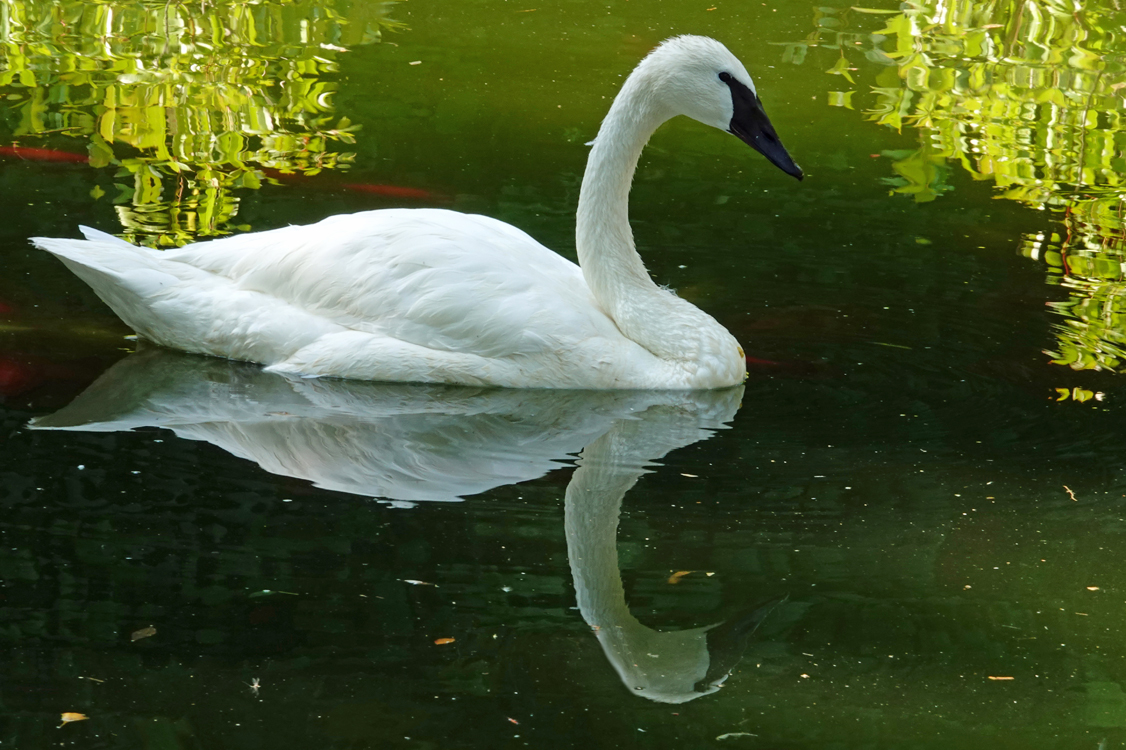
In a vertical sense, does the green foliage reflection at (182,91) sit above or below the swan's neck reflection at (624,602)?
above

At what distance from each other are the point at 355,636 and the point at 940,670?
6.08ft

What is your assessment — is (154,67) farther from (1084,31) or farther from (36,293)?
(1084,31)

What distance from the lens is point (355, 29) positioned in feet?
42.9

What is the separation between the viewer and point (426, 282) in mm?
6652

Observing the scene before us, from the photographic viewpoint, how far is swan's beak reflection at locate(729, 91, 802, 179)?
6.79 metres

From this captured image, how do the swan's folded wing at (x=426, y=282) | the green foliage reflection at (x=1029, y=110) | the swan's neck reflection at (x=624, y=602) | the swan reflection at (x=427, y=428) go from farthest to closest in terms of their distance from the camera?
1. the green foliage reflection at (x=1029, y=110)
2. the swan's folded wing at (x=426, y=282)
3. the swan reflection at (x=427, y=428)
4. the swan's neck reflection at (x=624, y=602)

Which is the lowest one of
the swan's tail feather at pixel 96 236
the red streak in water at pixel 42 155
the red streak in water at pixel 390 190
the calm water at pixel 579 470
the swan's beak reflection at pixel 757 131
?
the calm water at pixel 579 470

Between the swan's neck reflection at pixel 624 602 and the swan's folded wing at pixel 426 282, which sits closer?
the swan's neck reflection at pixel 624 602

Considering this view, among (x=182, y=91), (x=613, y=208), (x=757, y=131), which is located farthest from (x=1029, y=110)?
(x=182, y=91)

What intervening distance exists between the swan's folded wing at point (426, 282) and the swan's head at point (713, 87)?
100cm

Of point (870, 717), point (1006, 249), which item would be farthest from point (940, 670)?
point (1006, 249)

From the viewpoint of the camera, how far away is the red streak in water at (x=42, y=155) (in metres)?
9.16

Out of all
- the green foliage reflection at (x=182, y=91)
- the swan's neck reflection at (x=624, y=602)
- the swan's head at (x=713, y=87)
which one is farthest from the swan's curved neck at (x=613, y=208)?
the green foliage reflection at (x=182, y=91)

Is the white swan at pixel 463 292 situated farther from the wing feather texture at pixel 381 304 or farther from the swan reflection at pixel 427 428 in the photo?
the swan reflection at pixel 427 428
